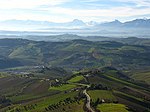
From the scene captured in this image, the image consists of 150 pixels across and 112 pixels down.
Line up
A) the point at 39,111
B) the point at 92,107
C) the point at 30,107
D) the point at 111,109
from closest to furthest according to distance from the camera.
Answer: the point at 111,109
the point at 92,107
the point at 39,111
the point at 30,107

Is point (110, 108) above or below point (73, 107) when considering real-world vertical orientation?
above

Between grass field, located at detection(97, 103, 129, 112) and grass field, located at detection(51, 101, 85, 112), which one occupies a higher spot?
grass field, located at detection(97, 103, 129, 112)

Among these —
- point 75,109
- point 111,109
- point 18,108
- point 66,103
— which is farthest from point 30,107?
point 111,109

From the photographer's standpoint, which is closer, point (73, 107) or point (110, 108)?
point (110, 108)

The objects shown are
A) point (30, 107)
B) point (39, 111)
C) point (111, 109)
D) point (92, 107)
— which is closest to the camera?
point (111, 109)

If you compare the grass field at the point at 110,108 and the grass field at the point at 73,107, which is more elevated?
the grass field at the point at 110,108

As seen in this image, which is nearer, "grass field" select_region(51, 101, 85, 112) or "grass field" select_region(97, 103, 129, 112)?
"grass field" select_region(97, 103, 129, 112)

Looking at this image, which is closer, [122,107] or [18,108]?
[122,107]

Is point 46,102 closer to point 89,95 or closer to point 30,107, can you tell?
point 30,107

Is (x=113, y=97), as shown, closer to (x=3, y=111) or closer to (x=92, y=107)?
(x=92, y=107)

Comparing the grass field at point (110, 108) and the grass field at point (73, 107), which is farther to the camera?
the grass field at point (73, 107)
